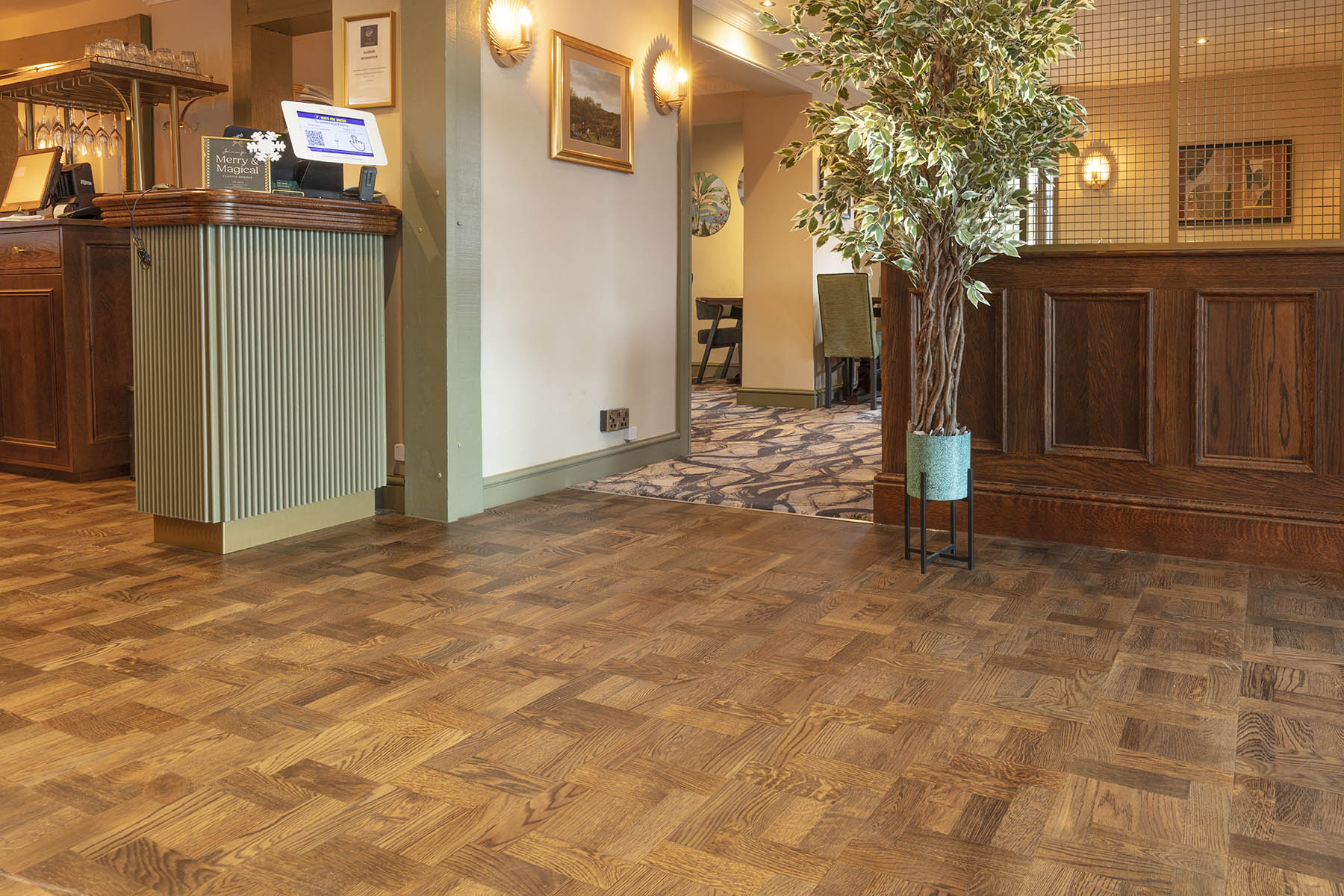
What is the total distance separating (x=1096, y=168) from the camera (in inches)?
152

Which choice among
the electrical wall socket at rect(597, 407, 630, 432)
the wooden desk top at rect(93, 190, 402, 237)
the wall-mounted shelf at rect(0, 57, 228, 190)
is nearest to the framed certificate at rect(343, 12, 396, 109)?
the wooden desk top at rect(93, 190, 402, 237)

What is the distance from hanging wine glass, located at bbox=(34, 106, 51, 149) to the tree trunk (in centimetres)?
536

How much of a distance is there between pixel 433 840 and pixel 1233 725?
161 cm

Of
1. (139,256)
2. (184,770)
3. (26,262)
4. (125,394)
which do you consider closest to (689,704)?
(184,770)

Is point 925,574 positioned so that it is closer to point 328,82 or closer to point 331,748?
point 331,748

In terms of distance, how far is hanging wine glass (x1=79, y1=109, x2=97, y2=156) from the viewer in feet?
20.0

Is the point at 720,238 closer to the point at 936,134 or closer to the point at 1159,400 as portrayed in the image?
the point at 1159,400

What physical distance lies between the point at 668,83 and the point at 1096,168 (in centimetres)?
243

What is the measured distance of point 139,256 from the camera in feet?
12.0

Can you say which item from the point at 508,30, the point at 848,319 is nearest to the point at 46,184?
the point at 508,30

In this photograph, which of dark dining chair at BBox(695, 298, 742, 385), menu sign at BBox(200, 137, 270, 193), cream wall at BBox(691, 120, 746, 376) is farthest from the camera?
cream wall at BBox(691, 120, 746, 376)

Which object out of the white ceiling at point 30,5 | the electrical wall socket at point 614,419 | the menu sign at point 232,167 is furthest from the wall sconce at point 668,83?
the white ceiling at point 30,5

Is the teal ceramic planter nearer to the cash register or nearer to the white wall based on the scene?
the white wall

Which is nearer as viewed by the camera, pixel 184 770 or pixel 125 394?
pixel 184 770
